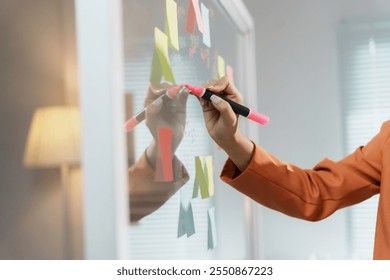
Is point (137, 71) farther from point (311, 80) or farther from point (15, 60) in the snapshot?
point (311, 80)

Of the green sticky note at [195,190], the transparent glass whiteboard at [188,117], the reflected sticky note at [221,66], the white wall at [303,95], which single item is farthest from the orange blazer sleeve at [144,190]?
the white wall at [303,95]

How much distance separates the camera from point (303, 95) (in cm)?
197

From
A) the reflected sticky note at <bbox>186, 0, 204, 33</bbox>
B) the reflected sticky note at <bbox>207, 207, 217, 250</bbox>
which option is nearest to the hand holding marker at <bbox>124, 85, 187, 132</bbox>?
the reflected sticky note at <bbox>186, 0, 204, 33</bbox>

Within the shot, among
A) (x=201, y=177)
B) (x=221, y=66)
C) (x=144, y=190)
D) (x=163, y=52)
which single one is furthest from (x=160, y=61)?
(x=221, y=66)

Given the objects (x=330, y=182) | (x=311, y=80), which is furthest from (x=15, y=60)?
(x=311, y=80)

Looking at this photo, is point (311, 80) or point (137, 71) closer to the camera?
point (137, 71)

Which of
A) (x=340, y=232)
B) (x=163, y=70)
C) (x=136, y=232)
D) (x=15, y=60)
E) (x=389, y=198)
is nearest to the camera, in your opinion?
(x=15, y=60)

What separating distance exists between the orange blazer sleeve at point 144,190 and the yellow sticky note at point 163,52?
0.34ft

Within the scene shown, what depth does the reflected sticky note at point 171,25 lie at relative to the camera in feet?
2.41

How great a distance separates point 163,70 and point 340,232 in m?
1.40

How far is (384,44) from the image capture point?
6.44 feet

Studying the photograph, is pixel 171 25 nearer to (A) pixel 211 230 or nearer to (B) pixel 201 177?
(B) pixel 201 177

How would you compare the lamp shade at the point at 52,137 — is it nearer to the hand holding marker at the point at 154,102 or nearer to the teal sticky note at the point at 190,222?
the hand holding marker at the point at 154,102
